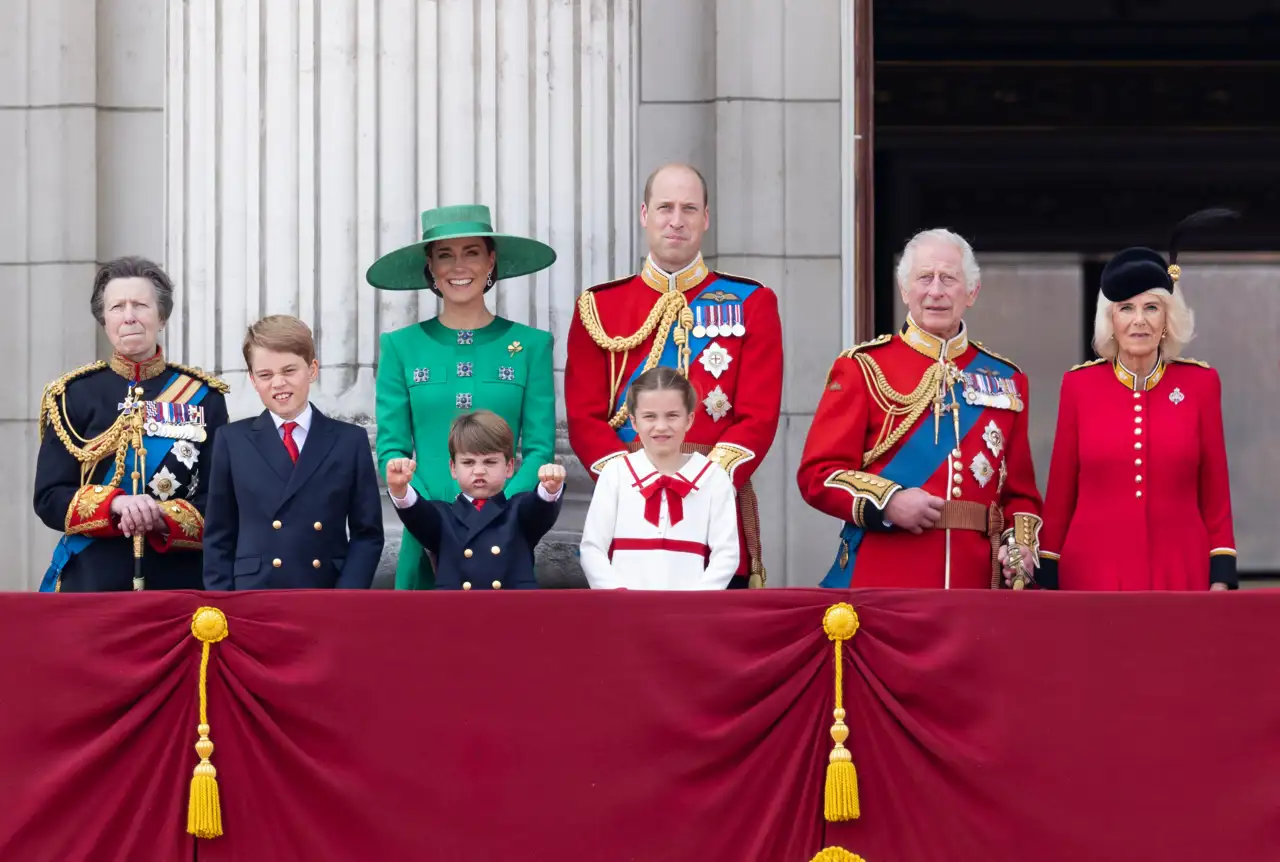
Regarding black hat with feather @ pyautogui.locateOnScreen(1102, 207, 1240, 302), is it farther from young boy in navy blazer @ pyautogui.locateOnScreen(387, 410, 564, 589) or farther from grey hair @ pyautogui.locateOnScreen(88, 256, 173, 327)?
grey hair @ pyautogui.locateOnScreen(88, 256, 173, 327)

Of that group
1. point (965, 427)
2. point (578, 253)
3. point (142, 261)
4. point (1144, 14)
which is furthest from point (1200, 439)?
point (1144, 14)

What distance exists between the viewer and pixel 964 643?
555 cm

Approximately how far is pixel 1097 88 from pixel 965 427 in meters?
5.94

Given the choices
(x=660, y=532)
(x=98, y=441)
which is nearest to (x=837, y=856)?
(x=660, y=532)

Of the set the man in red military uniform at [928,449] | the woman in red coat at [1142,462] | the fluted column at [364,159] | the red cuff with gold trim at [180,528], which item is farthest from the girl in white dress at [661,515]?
the fluted column at [364,159]

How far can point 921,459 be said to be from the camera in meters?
6.46

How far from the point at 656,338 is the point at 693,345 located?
0.35 feet

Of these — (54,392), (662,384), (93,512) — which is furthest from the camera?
(54,392)

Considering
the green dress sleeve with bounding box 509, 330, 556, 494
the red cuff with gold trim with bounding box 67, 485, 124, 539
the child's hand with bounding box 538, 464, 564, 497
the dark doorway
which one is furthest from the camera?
the dark doorway

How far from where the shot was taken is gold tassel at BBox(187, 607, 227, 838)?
543 centimetres

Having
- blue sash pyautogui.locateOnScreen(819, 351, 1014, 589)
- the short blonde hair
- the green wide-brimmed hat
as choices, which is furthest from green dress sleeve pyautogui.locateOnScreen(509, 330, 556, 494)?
the short blonde hair

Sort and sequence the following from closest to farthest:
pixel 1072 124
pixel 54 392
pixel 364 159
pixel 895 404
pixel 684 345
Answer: pixel 895 404 < pixel 54 392 < pixel 684 345 < pixel 364 159 < pixel 1072 124

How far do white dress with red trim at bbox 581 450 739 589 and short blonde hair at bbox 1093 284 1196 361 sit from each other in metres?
1.23

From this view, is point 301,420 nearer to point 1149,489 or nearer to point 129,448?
point 129,448
